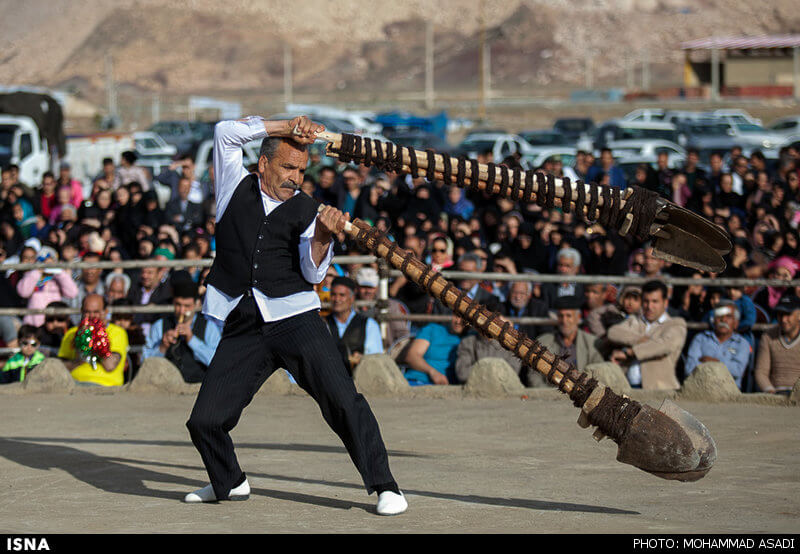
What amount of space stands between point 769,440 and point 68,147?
75.7 feet

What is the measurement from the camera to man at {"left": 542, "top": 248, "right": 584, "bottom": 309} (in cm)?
1189

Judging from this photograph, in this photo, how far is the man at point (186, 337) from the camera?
1107 centimetres

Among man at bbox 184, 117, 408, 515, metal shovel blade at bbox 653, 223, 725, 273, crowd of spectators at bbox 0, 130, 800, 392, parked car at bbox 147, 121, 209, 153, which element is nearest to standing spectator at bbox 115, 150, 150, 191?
crowd of spectators at bbox 0, 130, 800, 392

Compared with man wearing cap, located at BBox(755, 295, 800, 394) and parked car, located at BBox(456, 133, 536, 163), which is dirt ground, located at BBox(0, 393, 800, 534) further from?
parked car, located at BBox(456, 133, 536, 163)

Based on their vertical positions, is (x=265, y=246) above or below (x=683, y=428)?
above

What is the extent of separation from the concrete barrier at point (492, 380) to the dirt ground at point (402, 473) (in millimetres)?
166

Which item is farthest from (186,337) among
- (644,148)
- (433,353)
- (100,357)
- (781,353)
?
(644,148)

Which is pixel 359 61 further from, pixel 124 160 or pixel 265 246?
pixel 265 246

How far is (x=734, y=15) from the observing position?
122m

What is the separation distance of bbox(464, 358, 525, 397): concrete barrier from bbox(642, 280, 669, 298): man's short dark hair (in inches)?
52.7

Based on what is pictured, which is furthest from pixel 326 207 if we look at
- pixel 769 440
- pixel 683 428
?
pixel 769 440

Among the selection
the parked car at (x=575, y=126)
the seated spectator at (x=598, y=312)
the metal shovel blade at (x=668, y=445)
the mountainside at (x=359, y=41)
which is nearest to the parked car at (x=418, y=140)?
the parked car at (x=575, y=126)

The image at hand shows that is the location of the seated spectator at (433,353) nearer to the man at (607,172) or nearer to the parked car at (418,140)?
the man at (607,172)

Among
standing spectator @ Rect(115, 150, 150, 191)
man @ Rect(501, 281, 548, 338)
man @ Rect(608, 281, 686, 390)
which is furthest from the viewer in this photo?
standing spectator @ Rect(115, 150, 150, 191)
